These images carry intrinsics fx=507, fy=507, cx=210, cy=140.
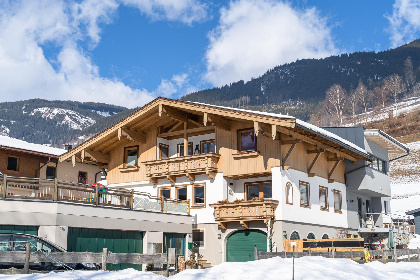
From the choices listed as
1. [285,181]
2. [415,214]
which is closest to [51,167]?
[285,181]

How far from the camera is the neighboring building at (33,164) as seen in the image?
104 feet

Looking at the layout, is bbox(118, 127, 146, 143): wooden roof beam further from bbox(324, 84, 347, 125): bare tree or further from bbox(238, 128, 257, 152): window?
bbox(324, 84, 347, 125): bare tree

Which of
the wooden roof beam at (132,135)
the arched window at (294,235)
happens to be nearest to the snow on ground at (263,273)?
the arched window at (294,235)

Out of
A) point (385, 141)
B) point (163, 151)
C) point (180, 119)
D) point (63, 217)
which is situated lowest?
point (63, 217)

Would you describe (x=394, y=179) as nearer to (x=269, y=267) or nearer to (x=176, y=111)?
(x=176, y=111)

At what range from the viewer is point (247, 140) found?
94.6 feet

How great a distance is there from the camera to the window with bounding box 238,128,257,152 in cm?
2858

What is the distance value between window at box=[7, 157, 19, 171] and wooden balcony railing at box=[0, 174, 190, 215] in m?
9.76

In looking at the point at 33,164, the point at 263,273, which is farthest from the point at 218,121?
the point at 263,273

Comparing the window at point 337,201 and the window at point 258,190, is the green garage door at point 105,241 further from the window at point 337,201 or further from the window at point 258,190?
the window at point 337,201

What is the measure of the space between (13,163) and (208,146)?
1259cm

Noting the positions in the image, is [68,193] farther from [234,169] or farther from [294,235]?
[294,235]

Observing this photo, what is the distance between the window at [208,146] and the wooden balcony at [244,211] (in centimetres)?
361

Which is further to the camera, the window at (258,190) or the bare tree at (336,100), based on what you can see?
the bare tree at (336,100)
